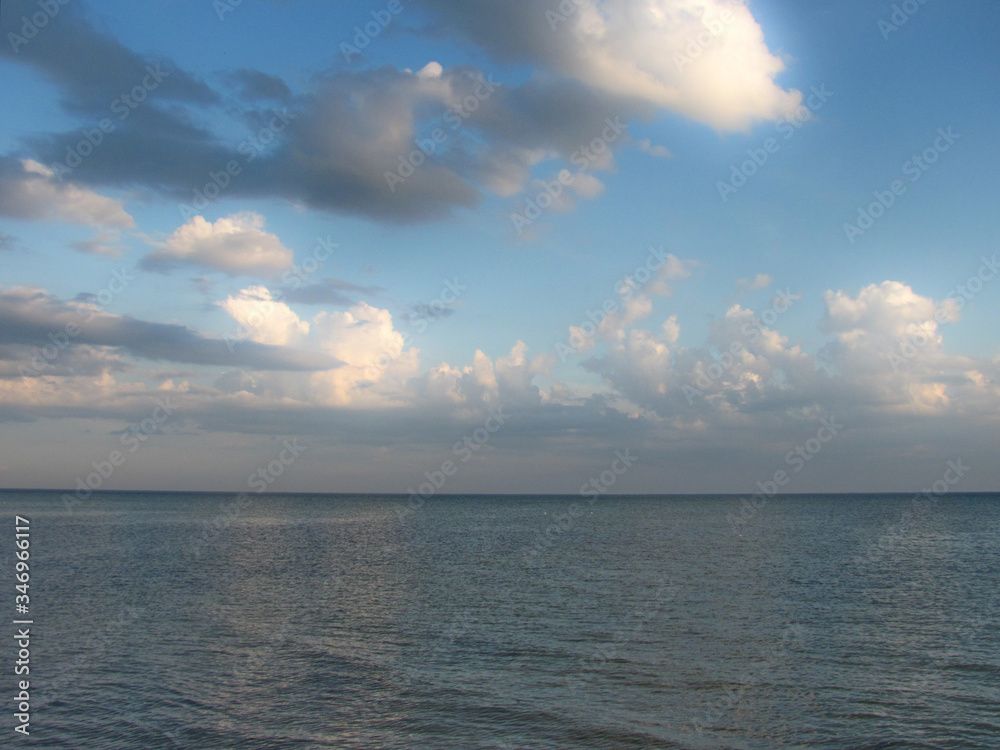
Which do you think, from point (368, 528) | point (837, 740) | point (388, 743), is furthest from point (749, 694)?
point (368, 528)

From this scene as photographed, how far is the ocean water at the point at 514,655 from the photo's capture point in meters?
26.7

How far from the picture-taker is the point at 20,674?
1307 inches

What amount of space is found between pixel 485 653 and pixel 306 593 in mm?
24252

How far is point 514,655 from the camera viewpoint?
120 ft

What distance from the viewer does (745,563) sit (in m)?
74.1

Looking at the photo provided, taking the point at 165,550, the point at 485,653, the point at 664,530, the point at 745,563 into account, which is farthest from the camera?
the point at 664,530

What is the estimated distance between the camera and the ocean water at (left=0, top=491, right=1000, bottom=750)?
26.7 metres

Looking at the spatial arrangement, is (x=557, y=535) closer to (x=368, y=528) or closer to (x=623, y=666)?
(x=368, y=528)

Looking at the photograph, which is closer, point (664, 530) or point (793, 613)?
point (793, 613)

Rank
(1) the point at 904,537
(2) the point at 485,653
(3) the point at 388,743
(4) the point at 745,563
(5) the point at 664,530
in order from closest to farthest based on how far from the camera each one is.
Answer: (3) the point at 388,743 < (2) the point at 485,653 < (4) the point at 745,563 < (1) the point at 904,537 < (5) the point at 664,530

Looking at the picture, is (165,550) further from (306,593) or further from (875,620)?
(875,620)

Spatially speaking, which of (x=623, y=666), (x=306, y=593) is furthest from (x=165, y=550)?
(x=623, y=666)

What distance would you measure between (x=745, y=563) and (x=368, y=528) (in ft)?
298

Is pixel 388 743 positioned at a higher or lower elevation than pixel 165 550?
higher
